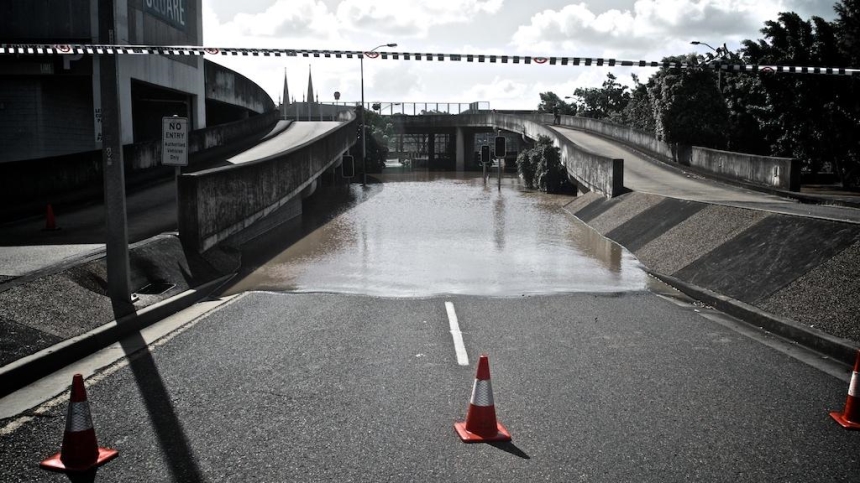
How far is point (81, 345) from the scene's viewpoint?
849 cm

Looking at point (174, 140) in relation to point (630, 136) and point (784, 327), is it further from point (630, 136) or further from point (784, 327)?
point (630, 136)

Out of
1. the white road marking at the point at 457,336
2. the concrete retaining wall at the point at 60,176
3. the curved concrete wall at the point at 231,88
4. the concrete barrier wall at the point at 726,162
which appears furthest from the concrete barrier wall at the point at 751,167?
the curved concrete wall at the point at 231,88

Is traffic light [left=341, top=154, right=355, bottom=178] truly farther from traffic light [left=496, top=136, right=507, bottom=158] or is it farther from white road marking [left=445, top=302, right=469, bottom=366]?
white road marking [left=445, top=302, right=469, bottom=366]

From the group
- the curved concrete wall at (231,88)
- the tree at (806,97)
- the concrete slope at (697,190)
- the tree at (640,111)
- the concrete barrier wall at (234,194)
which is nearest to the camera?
the concrete barrier wall at (234,194)

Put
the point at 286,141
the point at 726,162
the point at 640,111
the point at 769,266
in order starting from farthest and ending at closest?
the point at 640,111, the point at 286,141, the point at 726,162, the point at 769,266

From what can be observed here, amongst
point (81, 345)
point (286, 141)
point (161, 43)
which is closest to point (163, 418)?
point (81, 345)

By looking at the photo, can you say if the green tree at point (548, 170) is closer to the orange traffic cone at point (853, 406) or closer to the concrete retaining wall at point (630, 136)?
the concrete retaining wall at point (630, 136)

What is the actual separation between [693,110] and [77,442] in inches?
1412

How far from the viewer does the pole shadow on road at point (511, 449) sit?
5.49m

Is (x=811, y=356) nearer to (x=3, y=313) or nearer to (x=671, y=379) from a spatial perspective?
(x=671, y=379)

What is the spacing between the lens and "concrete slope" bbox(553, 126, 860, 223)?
18.3 meters

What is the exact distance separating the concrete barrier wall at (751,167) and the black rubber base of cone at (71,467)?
25021 millimetres

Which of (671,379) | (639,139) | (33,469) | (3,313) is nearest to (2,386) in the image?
(3,313)

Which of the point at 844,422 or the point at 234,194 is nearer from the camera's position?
the point at 844,422
